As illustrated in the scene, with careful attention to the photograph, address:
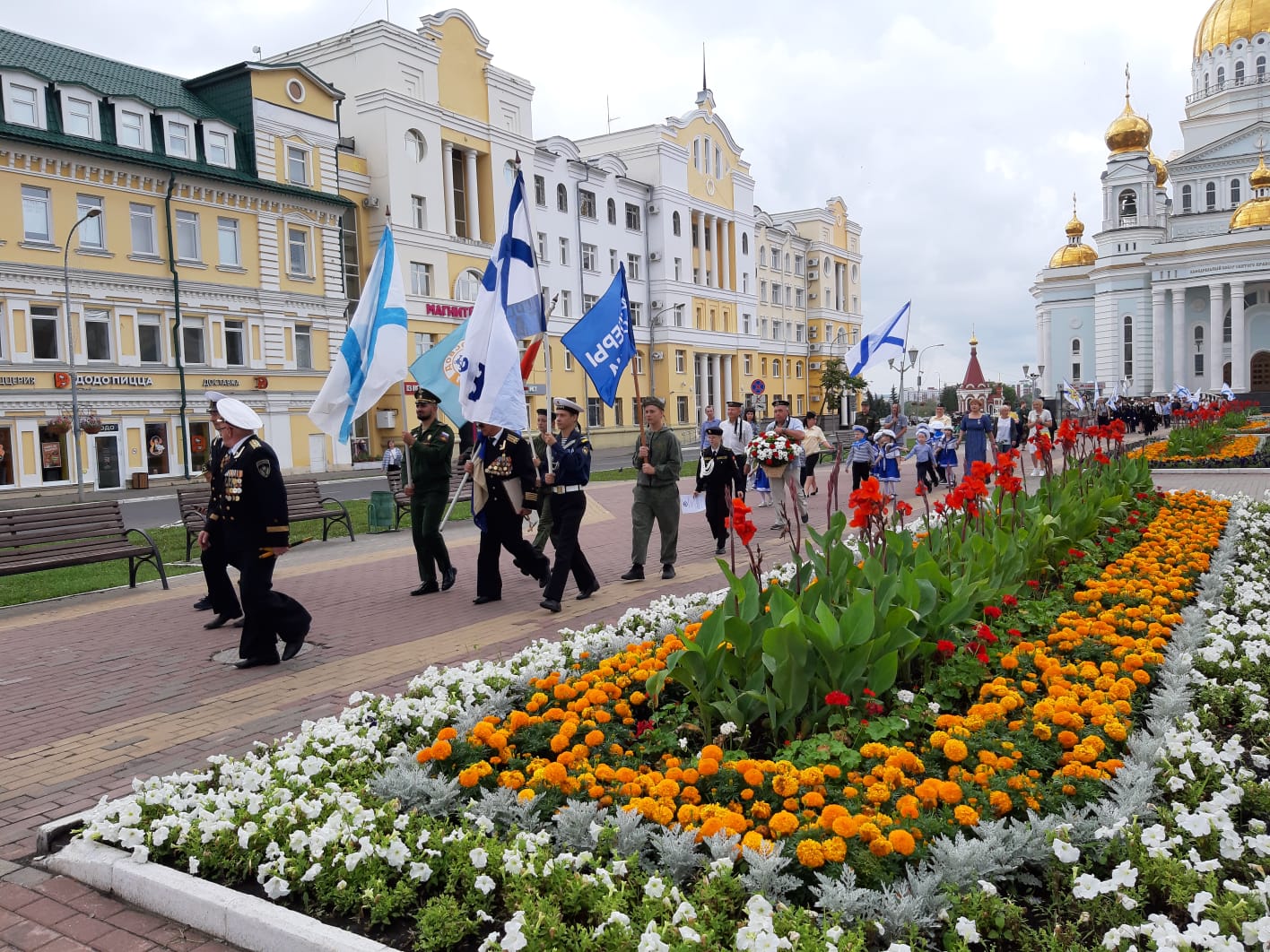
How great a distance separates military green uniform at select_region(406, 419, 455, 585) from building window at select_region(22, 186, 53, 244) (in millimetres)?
25230

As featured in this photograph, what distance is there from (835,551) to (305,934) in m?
3.62

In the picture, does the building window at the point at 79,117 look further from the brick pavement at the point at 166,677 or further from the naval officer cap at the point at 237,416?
the naval officer cap at the point at 237,416

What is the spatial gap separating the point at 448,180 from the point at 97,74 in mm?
14526

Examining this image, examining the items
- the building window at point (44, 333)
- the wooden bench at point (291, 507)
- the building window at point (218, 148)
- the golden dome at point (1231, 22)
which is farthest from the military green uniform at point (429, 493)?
the golden dome at point (1231, 22)

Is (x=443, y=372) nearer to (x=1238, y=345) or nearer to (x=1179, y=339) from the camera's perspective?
(x=1238, y=345)

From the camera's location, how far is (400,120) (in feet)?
134

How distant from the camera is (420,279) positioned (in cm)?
4272

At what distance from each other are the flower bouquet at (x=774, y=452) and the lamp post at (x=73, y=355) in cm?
2192

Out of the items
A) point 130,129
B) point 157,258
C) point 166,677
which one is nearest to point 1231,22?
point 130,129

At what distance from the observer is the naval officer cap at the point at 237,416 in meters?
7.26

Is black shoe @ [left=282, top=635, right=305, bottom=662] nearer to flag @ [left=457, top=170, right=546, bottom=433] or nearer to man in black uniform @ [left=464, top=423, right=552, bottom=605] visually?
man in black uniform @ [left=464, top=423, right=552, bottom=605]

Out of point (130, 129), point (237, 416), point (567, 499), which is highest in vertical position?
point (130, 129)

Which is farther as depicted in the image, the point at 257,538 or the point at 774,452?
the point at 774,452

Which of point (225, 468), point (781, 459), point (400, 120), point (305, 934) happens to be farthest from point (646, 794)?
point (400, 120)
